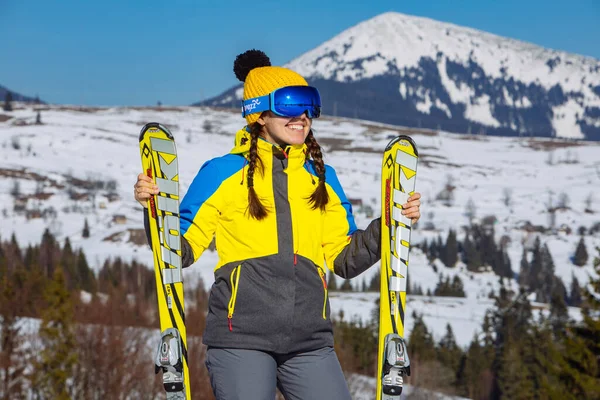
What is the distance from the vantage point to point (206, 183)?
12.8ft

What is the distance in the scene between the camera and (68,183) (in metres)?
192

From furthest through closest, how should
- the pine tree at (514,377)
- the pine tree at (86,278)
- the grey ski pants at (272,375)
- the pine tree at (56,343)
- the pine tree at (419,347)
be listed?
the pine tree at (86,278) → the pine tree at (419,347) → the pine tree at (514,377) → the pine tree at (56,343) → the grey ski pants at (272,375)

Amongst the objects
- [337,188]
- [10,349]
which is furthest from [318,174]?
[10,349]

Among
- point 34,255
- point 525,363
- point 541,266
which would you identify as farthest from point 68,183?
point 525,363

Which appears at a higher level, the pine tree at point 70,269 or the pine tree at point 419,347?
the pine tree at point 70,269

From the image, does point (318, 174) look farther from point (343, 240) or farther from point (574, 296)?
point (574, 296)

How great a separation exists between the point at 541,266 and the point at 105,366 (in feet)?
378

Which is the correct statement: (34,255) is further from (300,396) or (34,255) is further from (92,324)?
(300,396)

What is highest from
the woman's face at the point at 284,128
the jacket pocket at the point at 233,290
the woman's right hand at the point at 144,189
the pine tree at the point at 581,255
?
the pine tree at the point at 581,255

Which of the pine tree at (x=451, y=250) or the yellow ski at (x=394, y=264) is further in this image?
the pine tree at (x=451, y=250)

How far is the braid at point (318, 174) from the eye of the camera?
3.97 m

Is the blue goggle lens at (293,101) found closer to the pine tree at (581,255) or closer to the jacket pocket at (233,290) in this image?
the jacket pocket at (233,290)

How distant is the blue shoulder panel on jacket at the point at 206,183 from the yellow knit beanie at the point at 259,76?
320mm

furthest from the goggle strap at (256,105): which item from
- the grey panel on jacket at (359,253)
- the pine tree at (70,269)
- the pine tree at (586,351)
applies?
the pine tree at (70,269)
